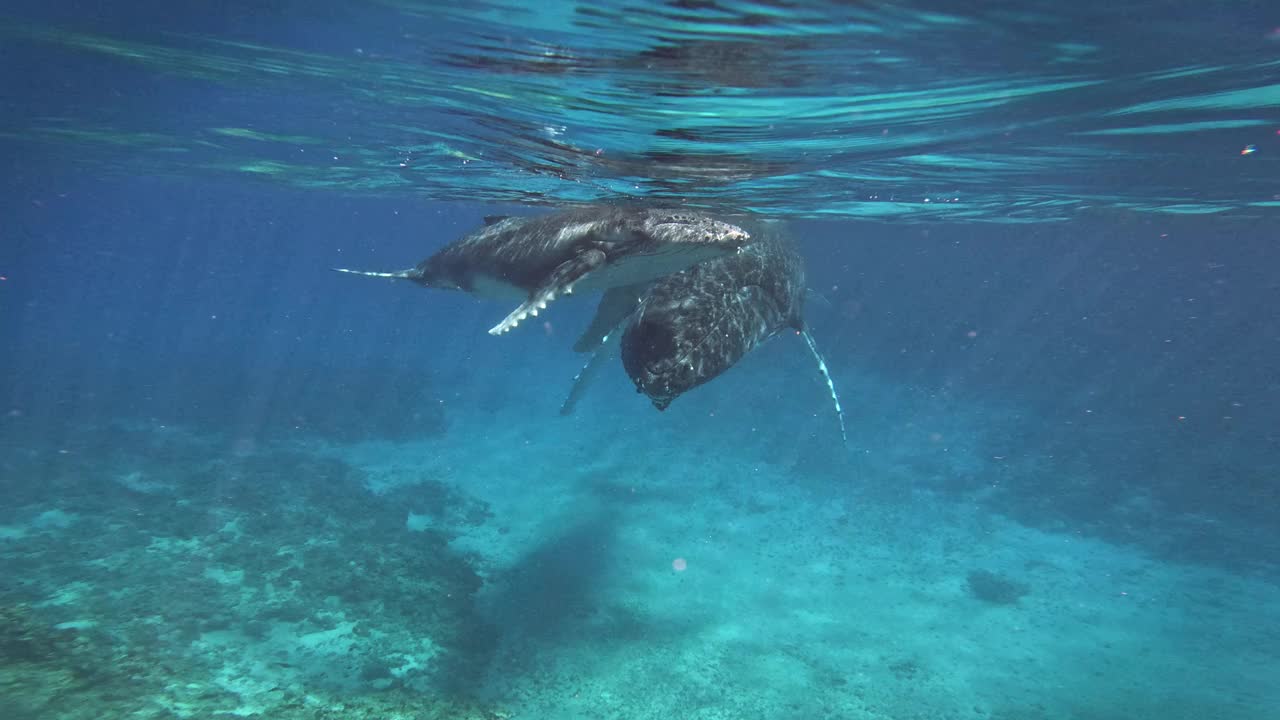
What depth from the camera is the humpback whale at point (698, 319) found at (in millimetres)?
6496

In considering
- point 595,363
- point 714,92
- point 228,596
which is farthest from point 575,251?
point 228,596

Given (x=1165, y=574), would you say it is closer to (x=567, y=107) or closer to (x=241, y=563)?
(x=567, y=107)

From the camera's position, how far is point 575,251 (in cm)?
772

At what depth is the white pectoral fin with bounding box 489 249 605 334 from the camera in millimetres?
6848

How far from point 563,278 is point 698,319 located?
1754 mm

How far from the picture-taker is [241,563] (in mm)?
13094

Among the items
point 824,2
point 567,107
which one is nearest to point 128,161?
point 567,107

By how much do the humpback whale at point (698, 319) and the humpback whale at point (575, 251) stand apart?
571 mm

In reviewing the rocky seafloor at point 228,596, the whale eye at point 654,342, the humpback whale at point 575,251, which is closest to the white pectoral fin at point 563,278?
the humpback whale at point 575,251

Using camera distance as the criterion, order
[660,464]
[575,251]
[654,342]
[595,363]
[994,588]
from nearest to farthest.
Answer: [654,342]
[575,251]
[595,363]
[994,588]
[660,464]

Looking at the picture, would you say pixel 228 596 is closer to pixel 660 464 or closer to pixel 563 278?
pixel 563 278

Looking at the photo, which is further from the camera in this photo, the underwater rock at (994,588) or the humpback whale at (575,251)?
the underwater rock at (994,588)

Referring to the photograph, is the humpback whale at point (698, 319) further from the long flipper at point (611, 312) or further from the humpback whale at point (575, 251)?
the humpback whale at point (575, 251)

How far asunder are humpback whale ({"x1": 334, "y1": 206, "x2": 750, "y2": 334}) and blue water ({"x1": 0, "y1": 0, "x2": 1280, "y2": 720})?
212 cm
